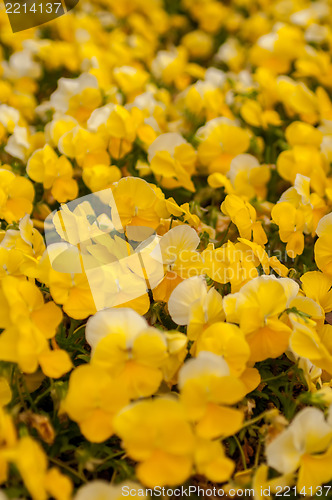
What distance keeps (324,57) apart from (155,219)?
142cm

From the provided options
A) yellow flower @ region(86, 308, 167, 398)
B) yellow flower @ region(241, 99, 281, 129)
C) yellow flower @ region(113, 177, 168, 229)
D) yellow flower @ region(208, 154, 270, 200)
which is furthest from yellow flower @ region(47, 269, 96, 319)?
yellow flower @ region(241, 99, 281, 129)

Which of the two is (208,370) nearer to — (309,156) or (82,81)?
(309,156)

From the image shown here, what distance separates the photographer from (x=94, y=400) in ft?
2.92

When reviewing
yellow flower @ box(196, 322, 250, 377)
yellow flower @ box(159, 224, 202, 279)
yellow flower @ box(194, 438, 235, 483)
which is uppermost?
yellow flower @ box(159, 224, 202, 279)

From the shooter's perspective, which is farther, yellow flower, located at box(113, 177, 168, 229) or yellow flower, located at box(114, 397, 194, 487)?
yellow flower, located at box(113, 177, 168, 229)

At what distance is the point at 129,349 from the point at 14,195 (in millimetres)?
667

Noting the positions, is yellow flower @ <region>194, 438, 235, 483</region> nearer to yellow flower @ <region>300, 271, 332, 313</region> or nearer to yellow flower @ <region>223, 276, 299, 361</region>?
yellow flower @ <region>223, 276, 299, 361</region>

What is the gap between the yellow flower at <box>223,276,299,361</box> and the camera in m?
1.02

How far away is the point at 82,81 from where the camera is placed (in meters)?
1.78

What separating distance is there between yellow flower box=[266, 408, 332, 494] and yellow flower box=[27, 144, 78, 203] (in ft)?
2.94

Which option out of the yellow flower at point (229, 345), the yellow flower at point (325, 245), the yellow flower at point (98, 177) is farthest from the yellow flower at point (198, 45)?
the yellow flower at point (229, 345)

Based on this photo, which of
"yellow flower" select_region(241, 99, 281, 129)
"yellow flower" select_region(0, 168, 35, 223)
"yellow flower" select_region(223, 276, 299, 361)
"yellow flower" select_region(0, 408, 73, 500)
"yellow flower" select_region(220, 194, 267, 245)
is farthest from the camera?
"yellow flower" select_region(241, 99, 281, 129)

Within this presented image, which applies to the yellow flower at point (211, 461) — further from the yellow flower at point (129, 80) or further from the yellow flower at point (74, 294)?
the yellow flower at point (129, 80)

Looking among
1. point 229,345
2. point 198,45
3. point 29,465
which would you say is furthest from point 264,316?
point 198,45
